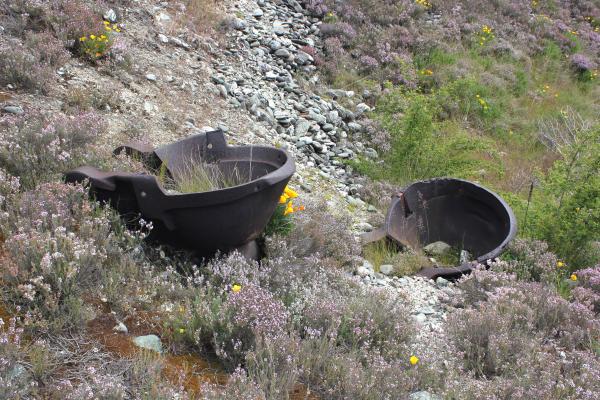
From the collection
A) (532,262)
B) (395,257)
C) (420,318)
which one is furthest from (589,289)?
(395,257)

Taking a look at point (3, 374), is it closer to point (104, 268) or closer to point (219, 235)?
point (104, 268)

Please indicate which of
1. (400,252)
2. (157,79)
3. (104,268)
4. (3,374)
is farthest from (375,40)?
(3,374)

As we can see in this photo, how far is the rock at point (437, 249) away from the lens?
6.60m

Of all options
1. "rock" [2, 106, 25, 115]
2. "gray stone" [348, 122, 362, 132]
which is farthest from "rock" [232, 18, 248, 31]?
"rock" [2, 106, 25, 115]

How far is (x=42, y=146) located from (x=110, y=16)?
4.43 meters

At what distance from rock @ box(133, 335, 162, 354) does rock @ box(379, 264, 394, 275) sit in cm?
303

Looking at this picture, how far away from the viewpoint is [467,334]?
14.2 ft

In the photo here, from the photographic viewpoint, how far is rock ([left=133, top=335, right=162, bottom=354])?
10.6 feet

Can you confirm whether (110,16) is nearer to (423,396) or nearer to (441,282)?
(441,282)

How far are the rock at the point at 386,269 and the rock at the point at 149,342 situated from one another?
119 inches

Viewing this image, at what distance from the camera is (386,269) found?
5848 millimetres

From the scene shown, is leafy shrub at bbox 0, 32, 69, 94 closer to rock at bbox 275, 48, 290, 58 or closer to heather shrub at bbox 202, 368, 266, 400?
rock at bbox 275, 48, 290, 58

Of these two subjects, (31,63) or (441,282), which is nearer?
(441,282)

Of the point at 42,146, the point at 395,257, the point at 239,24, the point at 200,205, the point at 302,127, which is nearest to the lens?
the point at 200,205
